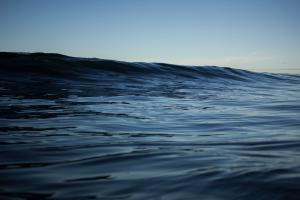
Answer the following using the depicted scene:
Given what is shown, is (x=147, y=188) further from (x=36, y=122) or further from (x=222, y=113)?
(x=222, y=113)

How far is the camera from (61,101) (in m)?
6.28

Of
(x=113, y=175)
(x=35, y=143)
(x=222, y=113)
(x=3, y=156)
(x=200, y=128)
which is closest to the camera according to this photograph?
(x=113, y=175)

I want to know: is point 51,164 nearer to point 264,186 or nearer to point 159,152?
point 159,152

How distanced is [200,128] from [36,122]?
7.27 feet

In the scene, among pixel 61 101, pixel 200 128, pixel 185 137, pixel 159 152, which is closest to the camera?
pixel 159 152

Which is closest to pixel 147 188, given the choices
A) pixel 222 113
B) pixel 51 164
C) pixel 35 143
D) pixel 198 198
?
pixel 198 198

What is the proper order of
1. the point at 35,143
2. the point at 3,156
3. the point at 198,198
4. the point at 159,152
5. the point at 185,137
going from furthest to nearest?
the point at 185,137 < the point at 35,143 < the point at 159,152 < the point at 3,156 < the point at 198,198

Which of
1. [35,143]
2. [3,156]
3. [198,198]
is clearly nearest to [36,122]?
[35,143]

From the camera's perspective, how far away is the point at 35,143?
9.41ft

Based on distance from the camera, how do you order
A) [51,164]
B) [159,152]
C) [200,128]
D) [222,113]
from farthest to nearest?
[222,113]
[200,128]
[159,152]
[51,164]

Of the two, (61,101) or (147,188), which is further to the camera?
(61,101)

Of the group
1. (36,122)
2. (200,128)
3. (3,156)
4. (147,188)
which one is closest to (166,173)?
(147,188)

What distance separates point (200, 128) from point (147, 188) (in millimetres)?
2366

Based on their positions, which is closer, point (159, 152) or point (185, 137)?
point (159, 152)
